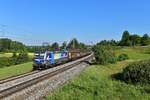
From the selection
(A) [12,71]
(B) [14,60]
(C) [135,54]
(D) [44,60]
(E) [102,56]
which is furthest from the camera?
(C) [135,54]

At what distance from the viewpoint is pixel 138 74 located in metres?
22.5

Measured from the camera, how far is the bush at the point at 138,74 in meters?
22.2

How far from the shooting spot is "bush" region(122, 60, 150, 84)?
22.2m

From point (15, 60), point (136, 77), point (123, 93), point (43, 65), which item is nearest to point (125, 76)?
point (136, 77)

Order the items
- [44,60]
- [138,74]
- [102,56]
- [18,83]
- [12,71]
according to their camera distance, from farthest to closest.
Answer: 1. [102,56]
2. [44,60]
3. [12,71]
4. [18,83]
5. [138,74]

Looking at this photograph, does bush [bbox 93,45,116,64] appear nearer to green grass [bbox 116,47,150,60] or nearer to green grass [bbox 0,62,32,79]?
green grass [bbox 0,62,32,79]

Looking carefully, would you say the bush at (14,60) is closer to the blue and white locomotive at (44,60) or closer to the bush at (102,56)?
the bush at (102,56)

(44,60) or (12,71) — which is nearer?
(12,71)

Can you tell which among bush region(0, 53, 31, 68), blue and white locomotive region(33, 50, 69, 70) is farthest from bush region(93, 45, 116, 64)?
bush region(0, 53, 31, 68)

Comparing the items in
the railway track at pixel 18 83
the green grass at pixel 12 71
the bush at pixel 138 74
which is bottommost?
the green grass at pixel 12 71

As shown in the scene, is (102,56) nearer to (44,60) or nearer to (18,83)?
(44,60)

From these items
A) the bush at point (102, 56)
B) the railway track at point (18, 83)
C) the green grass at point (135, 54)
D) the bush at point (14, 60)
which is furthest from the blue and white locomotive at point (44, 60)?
the bush at point (14, 60)

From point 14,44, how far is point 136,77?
17296 cm

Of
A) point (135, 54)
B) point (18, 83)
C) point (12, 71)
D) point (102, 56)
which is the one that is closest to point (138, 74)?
point (18, 83)
